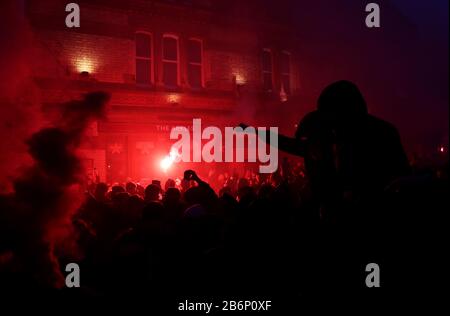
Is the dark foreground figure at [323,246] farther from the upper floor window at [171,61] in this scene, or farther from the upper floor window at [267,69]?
the upper floor window at [267,69]

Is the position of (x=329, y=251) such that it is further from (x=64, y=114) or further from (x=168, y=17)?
(x=168, y=17)

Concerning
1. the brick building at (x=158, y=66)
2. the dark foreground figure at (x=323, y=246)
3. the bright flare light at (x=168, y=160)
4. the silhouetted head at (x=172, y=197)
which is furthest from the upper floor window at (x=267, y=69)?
the dark foreground figure at (x=323, y=246)

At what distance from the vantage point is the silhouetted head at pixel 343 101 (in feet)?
8.48

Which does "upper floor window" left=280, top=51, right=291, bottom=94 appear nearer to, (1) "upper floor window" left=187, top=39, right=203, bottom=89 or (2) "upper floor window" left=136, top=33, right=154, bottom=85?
(1) "upper floor window" left=187, top=39, right=203, bottom=89

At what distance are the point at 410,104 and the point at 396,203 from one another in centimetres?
2848

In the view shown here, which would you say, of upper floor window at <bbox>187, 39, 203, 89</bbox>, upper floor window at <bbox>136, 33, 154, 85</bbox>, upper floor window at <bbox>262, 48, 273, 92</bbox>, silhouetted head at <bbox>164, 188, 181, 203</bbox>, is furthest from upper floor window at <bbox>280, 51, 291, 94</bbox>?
silhouetted head at <bbox>164, 188, 181, 203</bbox>

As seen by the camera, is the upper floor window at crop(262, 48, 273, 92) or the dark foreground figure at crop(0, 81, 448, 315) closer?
the dark foreground figure at crop(0, 81, 448, 315)

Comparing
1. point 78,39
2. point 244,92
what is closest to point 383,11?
point 244,92

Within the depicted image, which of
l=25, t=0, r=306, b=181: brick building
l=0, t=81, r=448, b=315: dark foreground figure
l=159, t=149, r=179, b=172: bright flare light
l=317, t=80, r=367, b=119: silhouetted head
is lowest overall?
l=0, t=81, r=448, b=315: dark foreground figure

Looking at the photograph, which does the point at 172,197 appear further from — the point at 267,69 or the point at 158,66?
the point at 267,69

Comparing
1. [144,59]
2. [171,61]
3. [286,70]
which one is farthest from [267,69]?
[144,59]

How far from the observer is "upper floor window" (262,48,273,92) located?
2008 cm

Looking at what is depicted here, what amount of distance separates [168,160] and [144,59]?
416cm

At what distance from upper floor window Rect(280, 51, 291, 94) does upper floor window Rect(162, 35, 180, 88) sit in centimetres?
551
